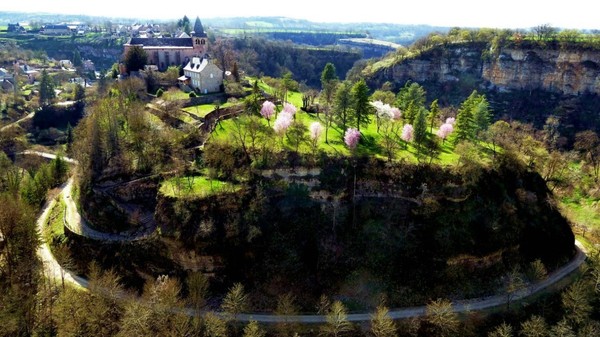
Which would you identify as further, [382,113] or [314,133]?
[382,113]

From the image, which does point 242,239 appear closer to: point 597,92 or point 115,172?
point 115,172

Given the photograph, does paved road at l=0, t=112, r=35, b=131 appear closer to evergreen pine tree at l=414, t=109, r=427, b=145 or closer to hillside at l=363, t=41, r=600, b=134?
evergreen pine tree at l=414, t=109, r=427, b=145

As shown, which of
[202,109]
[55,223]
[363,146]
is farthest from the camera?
[202,109]

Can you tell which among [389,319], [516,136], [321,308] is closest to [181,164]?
[321,308]

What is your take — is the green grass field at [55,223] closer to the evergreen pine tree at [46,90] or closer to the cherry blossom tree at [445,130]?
the cherry blossom tree at [445,130]

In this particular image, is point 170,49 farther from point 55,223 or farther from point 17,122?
point 55,223

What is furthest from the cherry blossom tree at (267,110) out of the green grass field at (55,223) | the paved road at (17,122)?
the paved road at (17,122)

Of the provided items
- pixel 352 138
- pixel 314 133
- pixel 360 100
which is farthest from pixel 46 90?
pixel 352 138
